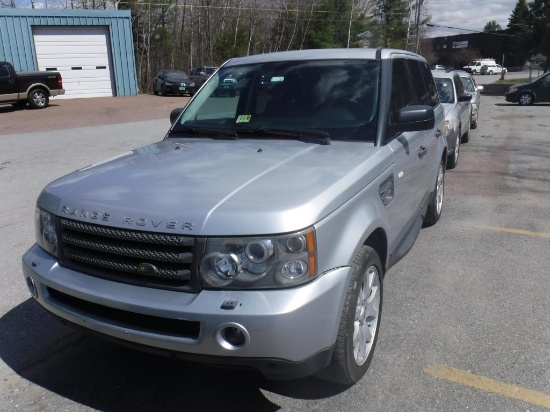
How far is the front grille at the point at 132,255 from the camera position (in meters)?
2.40

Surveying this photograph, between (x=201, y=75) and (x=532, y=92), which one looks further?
(x=201, y=75)

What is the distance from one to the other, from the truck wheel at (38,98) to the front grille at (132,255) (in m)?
19.2

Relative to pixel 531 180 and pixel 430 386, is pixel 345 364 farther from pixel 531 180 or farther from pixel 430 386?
pixel 531 180

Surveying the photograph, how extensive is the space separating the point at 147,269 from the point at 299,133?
5.39 ft

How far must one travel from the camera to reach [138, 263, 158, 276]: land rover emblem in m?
2.46

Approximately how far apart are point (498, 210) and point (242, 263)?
5.42 meters

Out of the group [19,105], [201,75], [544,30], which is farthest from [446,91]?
[544,30]

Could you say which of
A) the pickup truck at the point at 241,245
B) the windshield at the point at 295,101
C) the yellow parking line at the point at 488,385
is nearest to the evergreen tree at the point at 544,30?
the windshield at the point at 295,101

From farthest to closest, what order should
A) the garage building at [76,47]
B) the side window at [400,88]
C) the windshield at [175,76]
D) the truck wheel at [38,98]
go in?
the windshield at [175,76] → the garage building at [76,47] → the truck wheel at [38,98] → the side window at [400,88]

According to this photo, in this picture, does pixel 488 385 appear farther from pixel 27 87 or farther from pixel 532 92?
pixel 532 92

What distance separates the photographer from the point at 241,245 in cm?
236

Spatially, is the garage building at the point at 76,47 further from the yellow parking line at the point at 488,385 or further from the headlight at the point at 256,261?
the yellow parking line at the point at 488,385

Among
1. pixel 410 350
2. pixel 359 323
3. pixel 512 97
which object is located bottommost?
pixel 512 97

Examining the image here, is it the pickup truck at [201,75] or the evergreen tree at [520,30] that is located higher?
the evergreen tree at [520,30]
